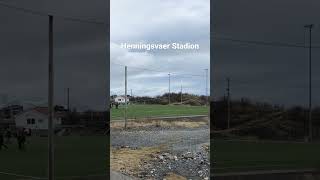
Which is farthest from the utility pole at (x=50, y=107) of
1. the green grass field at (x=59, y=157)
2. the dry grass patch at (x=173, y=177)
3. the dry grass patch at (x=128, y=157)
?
the dry grass patch at (x=173, y=177)

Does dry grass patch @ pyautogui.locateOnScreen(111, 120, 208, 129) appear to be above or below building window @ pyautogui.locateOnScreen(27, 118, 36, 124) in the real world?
below

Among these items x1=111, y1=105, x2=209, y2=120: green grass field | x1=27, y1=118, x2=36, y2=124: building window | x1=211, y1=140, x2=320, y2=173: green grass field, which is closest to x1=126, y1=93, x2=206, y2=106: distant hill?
x1=111, y1=105, x2=209, y2=120: green grass field

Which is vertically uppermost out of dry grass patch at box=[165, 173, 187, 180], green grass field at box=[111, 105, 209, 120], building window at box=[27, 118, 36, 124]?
green grass field at box=[111, 105, 209, 120]

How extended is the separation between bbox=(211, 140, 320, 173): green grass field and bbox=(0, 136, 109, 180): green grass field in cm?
82

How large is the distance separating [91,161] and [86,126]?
24cm

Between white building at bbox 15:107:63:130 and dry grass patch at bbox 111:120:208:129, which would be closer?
white building at bbox 15:107:63:130

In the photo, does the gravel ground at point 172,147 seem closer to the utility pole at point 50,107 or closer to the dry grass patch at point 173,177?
the dry grass patch at point 173,177

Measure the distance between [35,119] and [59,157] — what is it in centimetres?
31

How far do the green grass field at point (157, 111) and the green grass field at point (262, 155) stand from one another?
0.86ft

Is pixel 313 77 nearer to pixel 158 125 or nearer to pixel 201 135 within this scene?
pixel 201 135

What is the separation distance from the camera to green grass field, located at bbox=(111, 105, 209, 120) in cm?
381

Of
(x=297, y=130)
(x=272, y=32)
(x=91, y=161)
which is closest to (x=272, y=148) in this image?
(x=297, y=130)

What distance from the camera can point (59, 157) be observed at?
374 centimetres

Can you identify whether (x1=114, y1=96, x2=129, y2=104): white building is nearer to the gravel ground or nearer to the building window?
the gravel ground
